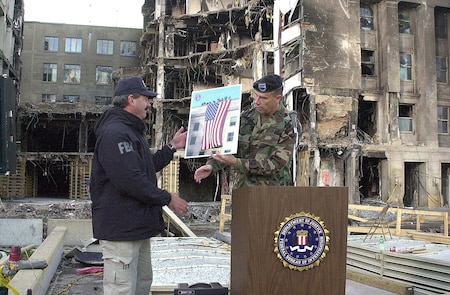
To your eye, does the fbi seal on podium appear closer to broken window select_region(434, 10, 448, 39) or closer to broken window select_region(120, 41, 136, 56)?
broken window select_region(434, 10, 448, 39)

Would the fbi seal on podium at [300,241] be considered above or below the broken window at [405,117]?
below

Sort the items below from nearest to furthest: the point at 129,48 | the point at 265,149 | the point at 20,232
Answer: the point at 265,149 → the point at 20,232 → the point at 129,48

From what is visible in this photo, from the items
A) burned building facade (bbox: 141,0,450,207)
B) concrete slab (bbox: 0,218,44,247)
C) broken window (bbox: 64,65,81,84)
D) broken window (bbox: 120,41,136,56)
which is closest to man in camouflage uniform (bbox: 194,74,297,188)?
concrete slab (bbox: 0,218,44,247)

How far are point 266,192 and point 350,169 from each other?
23.9 metres

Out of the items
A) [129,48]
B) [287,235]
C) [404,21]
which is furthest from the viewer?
[129,48]

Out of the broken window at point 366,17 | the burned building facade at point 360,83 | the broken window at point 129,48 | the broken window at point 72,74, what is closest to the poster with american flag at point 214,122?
the burned building facade at point 360,83

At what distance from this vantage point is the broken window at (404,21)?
28.5 meters

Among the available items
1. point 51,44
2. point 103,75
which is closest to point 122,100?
point 103,75

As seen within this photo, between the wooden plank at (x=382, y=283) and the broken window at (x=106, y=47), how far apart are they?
44.0m

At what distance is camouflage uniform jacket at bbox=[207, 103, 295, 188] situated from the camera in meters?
3.57

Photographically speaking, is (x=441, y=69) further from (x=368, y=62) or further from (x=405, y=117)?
(x=368, y=62)

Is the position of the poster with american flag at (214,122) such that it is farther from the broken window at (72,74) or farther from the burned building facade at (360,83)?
the broken window at (72,74)

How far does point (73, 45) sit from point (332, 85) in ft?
99.5

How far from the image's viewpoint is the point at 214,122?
367 centimetres
